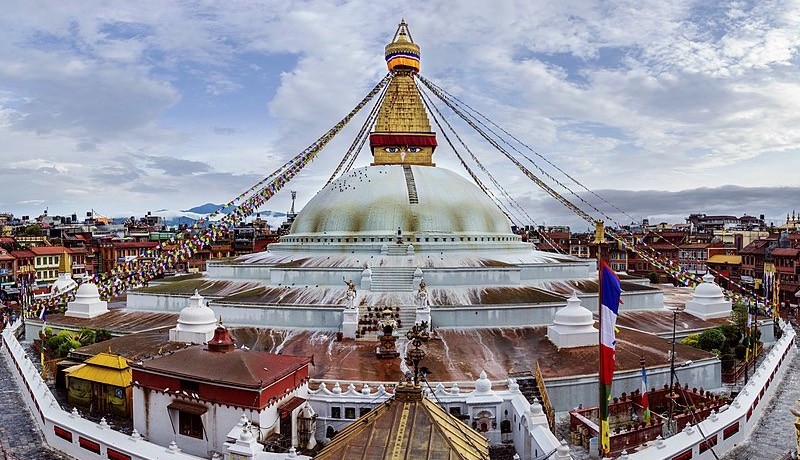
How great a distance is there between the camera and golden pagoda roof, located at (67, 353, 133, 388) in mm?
11553

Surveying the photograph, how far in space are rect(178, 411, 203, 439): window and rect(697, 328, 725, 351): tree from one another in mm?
12760

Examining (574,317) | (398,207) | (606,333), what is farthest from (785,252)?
(606,333)

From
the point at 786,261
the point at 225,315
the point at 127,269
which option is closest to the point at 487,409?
the point at 225,315

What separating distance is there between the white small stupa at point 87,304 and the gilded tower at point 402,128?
12597mm

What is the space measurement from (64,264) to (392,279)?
30.2 m

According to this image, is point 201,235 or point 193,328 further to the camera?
point 201,235

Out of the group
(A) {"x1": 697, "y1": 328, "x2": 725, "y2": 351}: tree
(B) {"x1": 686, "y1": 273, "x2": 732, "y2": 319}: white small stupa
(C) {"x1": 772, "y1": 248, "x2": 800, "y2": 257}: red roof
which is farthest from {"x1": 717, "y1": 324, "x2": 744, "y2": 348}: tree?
(C) {"x1": 772, "y1": 248, "x2": 800, "y2": 257}: red roof

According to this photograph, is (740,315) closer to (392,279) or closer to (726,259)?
(392,279)

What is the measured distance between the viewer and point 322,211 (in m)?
23.9

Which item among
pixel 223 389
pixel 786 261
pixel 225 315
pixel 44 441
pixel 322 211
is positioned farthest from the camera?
pixel 786 261

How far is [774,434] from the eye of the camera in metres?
11.3

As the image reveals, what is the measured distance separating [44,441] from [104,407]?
1148 millimetres

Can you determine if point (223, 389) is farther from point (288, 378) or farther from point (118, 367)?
point (118, 367)

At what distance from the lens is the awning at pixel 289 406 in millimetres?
9805
